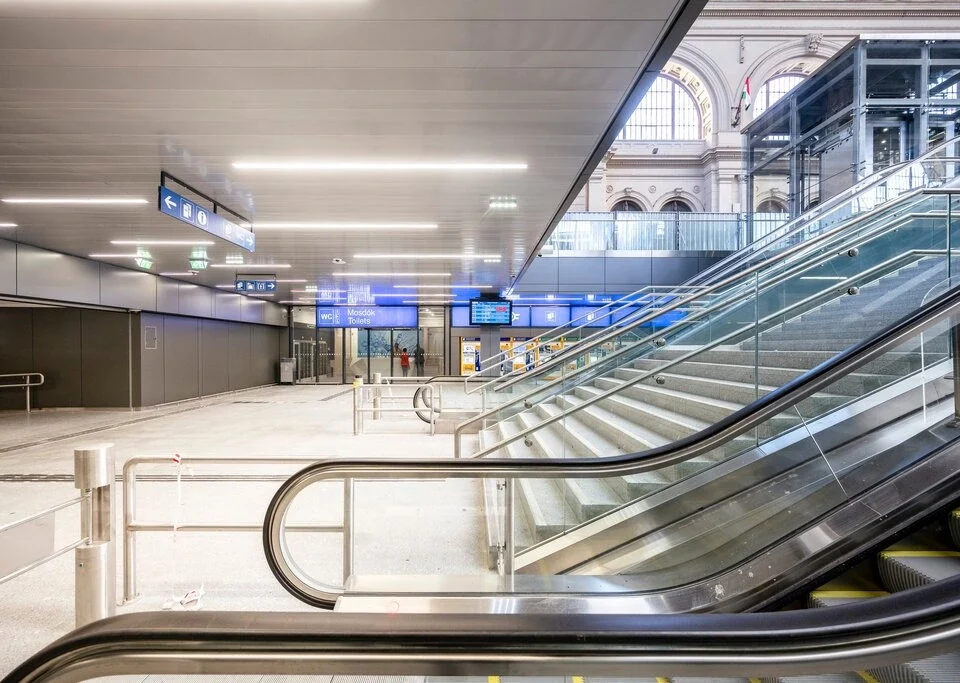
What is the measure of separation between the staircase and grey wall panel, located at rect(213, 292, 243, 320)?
40.5ft

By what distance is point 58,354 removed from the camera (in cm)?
1200

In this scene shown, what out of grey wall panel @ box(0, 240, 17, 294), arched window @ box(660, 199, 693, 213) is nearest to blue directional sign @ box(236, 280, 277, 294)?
grey wall panel @ box(0, 240, 17, 294)

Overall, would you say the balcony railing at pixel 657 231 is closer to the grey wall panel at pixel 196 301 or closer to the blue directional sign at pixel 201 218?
the grey wall panel at pixel 196 301

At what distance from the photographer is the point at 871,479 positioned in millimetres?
2453

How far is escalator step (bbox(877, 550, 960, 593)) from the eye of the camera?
2005mm

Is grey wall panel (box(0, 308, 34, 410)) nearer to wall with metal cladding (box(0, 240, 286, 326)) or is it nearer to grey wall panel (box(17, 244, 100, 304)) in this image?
wall with metal cladding (box(0, 240, 286, 326))

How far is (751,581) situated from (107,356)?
1362 cm

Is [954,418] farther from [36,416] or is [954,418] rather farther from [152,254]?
[36,416]

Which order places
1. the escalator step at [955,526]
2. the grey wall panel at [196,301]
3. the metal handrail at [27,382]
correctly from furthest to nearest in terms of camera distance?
the grey wall panel at [196,301], the metal handrail at [27,382], the escalator step at [955,526]

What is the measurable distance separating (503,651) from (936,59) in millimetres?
17125

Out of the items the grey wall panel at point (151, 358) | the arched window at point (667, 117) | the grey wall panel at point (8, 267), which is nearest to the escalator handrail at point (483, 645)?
the grey wall panel at point (8, 267)

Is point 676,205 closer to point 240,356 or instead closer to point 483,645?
point 240,356

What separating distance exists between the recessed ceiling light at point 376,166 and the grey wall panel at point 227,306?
1118 centimetres

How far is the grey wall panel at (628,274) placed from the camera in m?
14.4
